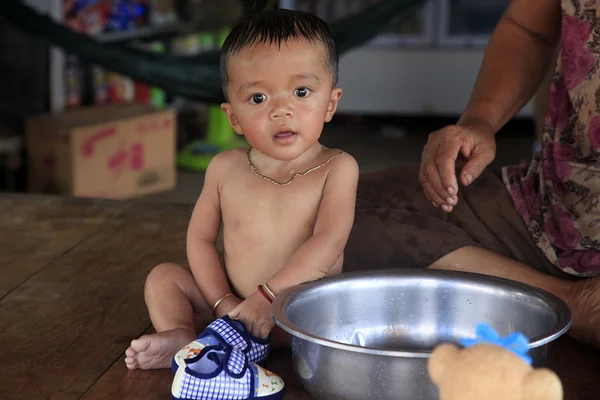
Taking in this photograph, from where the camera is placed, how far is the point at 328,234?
112 cm

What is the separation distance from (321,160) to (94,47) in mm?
1467

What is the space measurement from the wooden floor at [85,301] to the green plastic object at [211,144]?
186 centimetres

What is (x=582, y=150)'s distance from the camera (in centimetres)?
129

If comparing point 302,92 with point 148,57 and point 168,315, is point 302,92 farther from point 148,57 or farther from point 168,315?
point 148,57

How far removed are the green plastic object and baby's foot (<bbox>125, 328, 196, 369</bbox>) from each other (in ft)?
8.79

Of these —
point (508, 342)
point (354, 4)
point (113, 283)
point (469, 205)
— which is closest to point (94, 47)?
point (113, 283)

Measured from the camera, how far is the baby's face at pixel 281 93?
42.3 inches

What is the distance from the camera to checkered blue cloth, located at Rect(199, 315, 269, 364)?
3.36 feet

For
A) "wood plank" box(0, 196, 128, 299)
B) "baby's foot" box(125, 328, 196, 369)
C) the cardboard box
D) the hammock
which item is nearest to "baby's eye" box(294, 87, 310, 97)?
"baby's foot" box(125, 328, 196, 369)

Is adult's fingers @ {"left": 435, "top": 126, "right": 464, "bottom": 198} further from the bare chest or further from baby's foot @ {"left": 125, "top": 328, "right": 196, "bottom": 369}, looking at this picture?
baby's foot @ {"left": 125, "top": 328, "right": 196, "bottom": 369}

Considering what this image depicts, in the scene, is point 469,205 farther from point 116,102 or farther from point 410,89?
point 410,89

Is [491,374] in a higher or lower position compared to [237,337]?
higher

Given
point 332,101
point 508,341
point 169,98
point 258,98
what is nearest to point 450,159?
point 332,101

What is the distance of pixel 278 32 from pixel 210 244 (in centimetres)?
31
